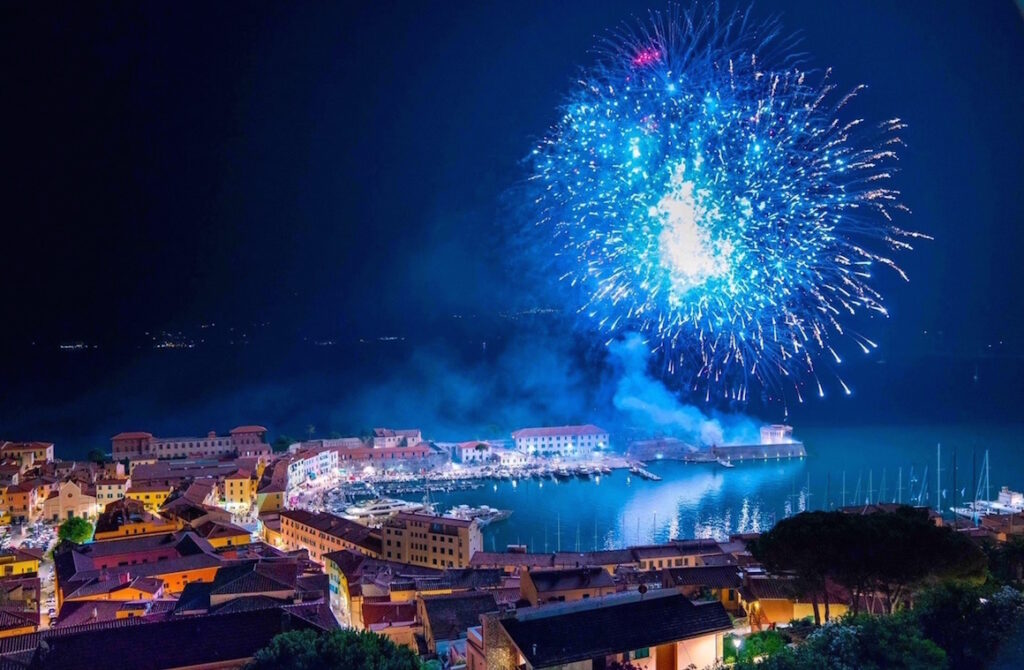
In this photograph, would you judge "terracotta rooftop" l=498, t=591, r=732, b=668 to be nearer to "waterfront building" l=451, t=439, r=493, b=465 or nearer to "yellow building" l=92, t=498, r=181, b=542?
"yellow building" l=92, t=498, r=181, b=542

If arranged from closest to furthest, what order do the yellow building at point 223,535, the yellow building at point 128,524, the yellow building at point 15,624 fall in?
1. the yellow building at point 15,624
2. the yellow building at point 223,535
3. the yellow building at point 128,524

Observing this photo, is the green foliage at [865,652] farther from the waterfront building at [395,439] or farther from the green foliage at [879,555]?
the waterfront building at [395,439]

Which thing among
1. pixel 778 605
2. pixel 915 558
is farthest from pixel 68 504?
pixel 915 558

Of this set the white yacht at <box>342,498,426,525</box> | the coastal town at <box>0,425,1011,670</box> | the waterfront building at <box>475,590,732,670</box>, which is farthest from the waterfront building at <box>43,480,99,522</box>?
the waterfront building at <box>475,590,732,670</box>

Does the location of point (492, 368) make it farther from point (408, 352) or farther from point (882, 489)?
point (882, 489)

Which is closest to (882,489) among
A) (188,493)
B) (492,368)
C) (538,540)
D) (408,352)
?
(538,540)

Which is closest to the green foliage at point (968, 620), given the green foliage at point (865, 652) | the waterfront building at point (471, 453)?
the green foliage at point (865, 652)
